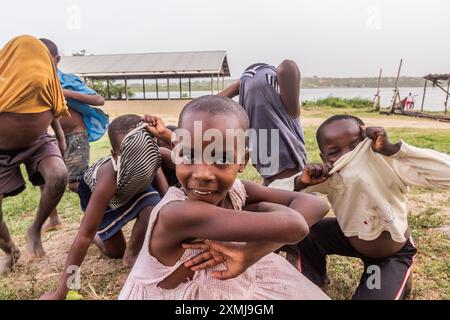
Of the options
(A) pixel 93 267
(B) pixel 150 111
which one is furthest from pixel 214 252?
(B) pixel 150 111

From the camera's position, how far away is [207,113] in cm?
132

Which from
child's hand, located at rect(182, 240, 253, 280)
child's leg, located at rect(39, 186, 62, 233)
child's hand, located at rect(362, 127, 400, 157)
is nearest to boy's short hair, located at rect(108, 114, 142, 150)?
child's hand, located at rect(182, 240, 253, 280)

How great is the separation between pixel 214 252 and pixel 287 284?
0.39 metres

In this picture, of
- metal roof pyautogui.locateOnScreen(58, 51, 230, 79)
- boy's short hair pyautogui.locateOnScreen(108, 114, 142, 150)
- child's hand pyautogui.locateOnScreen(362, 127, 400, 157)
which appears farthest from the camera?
metal roof pyautogui.locateOnScreen(58, 51, 230, 79)

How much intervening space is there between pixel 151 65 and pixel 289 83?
1926 cm

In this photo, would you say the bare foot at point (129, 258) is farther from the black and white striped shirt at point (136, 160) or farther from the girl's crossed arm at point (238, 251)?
the girl's crossed arm at point (238, 251)

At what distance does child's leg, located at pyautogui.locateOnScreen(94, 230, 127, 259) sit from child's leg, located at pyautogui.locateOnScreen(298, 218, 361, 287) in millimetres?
1318

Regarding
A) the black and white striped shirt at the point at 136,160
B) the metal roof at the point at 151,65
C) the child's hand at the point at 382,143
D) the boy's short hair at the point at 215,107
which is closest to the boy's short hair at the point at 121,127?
the black and white striped shirt at the point at 136,160

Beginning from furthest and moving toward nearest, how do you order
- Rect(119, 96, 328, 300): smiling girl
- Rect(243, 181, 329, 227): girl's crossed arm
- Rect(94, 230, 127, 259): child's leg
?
Rect(94, 230, 127, 259): child's leg < Rect(243, 181, 329, 227): girl's crossed arm < Rect(119, 96, 328, 300): smiling girl

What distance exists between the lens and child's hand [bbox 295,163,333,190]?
6.33 feet

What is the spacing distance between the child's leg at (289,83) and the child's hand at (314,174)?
61 centimetres

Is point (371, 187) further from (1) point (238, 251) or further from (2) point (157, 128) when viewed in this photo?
(2) point (157, 128)

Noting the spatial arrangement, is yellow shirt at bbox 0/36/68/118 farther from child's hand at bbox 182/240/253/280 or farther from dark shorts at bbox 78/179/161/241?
child's hand at bbox 182/240/253/280
